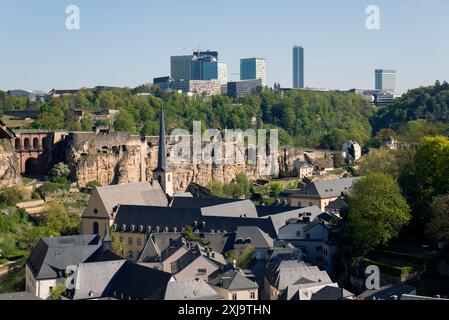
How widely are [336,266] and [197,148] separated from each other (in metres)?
29.5

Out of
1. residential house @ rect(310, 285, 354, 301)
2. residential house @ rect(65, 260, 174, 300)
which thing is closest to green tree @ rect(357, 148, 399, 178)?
residential house @ rect(310, 285, 354, 301)

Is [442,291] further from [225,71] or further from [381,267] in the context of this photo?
[225,71]

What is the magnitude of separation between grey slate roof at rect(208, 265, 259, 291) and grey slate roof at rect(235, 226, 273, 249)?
5838mm

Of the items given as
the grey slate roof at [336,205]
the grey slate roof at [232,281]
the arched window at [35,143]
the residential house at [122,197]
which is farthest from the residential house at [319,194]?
the grey slate roof at [232,281]

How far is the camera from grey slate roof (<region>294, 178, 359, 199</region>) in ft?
160

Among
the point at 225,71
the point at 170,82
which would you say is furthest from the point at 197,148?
the point at 225,71

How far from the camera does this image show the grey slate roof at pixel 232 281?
86.1 ft

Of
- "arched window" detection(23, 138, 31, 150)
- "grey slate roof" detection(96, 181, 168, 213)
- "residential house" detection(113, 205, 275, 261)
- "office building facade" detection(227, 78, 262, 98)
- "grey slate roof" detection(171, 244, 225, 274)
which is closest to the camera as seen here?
"grey slate roof" detection(171, 244, 225, 274)

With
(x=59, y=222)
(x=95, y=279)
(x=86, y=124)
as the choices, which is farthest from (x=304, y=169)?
(x=95, y=279)

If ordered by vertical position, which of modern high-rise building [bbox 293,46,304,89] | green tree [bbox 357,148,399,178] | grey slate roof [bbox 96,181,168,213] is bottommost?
grey slate roof [bbox 96,181,168,213]

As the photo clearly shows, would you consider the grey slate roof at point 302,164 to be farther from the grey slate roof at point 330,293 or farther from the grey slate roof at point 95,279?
the grey slate roof at point 330,293

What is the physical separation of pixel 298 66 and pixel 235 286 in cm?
8832

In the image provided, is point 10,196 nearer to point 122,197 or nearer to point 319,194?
point 122,197

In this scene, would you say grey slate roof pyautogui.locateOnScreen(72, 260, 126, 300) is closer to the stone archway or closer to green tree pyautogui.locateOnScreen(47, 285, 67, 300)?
green tree pyautogui.locateOnScreen(47, 285, 67, 300)
